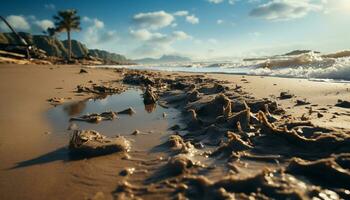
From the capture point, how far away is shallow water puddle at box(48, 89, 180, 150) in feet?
13.8

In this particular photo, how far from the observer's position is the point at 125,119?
516 centimetres

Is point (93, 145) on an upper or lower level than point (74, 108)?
upper

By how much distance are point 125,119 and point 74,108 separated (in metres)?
1.56

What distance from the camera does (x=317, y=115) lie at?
13.9ft

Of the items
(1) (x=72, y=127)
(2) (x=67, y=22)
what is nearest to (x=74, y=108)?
(1) (x=72, y=127)

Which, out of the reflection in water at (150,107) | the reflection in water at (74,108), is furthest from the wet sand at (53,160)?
the reflection in water at (150,107)

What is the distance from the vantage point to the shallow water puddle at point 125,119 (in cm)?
420

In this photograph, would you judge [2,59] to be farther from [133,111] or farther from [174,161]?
[174,161]

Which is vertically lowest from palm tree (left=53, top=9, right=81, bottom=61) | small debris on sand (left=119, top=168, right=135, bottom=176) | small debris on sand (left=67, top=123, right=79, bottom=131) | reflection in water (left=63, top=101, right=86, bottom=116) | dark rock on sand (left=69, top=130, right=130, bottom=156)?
reflection in water (left=63, top=101, right=86, bottom=116)

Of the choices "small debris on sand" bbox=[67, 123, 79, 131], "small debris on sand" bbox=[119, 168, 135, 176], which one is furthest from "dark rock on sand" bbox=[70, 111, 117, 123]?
"small debris on sand" bbox=[119, 168, 135, 176]

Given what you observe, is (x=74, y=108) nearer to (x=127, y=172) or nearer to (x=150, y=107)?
(x=150, y=107)

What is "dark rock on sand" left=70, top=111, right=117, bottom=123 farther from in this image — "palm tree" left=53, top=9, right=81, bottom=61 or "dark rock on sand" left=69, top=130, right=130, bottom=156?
"palm tree" left=53, top=9, right=81, bottom=61

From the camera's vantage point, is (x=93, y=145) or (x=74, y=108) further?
(x=74, y=108)

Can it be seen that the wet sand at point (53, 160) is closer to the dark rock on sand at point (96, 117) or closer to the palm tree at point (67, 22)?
the dark rock on sand at point (96, 117)
